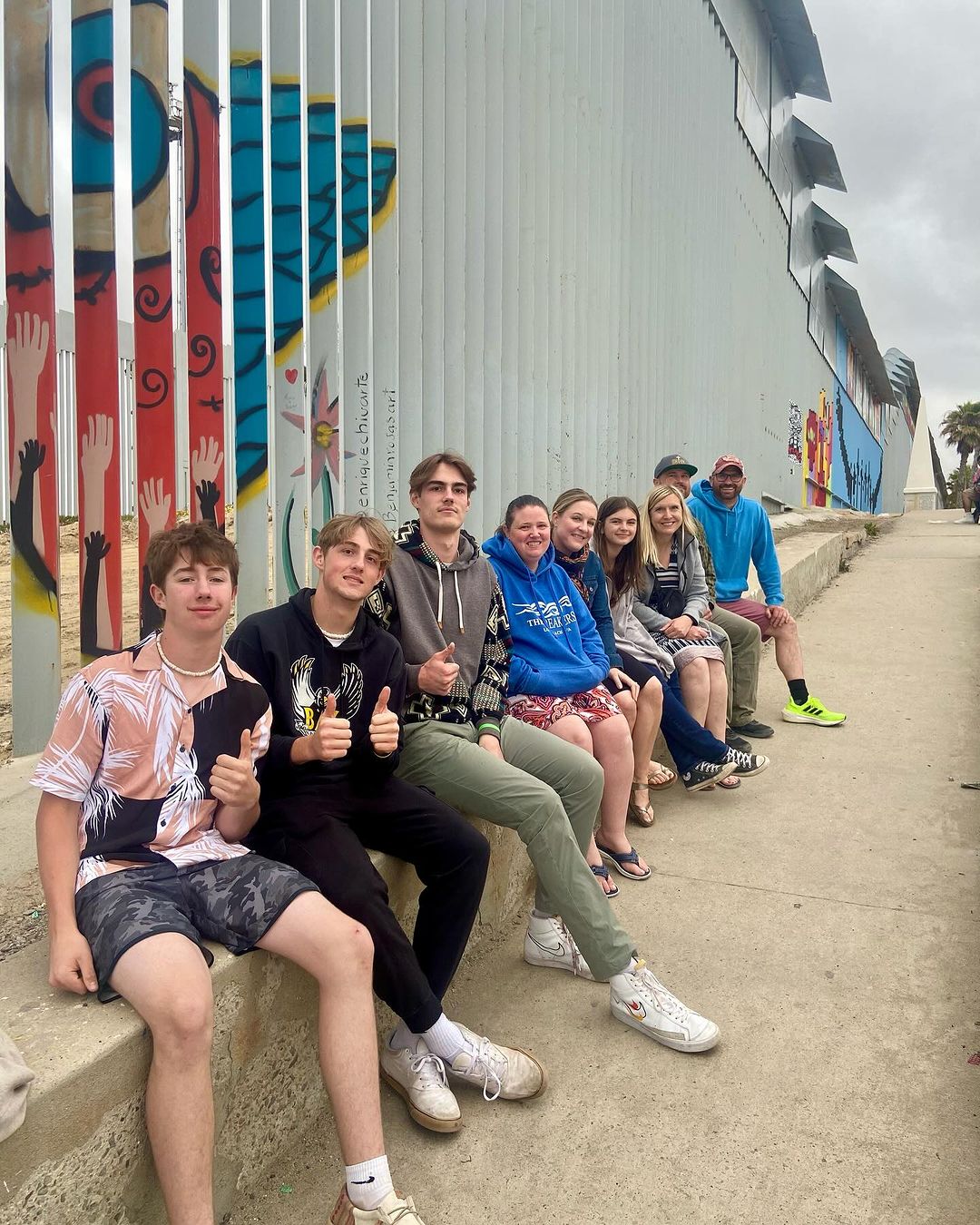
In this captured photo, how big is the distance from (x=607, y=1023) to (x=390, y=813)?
96 centimetres

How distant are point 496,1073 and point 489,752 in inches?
36.6

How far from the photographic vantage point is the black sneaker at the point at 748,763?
4.62 metres

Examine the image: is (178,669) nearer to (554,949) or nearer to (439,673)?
(439,673)

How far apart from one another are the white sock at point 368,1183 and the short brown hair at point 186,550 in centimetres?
132

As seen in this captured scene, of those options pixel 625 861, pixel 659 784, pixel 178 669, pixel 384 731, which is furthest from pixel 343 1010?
pixel 659 784

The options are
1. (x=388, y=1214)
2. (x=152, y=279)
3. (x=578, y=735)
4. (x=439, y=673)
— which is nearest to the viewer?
(x=388, y=1214)

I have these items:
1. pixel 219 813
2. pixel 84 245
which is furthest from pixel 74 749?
pixel 84 245

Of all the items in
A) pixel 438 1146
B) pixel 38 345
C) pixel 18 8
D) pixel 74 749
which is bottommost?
pixel 438 1146

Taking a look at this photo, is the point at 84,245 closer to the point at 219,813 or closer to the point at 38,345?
the point at 38,345

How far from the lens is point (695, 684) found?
15.1 ft

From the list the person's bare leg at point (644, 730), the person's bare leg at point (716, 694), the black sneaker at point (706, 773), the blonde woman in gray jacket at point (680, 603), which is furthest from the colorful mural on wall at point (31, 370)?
the person's bare leg at point (716, 694)

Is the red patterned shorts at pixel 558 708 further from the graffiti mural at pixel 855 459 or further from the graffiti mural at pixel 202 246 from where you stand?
the graffiti mural at pixel 855 459

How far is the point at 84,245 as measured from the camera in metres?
3.17

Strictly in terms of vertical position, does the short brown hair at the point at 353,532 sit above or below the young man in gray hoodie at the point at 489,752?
above
